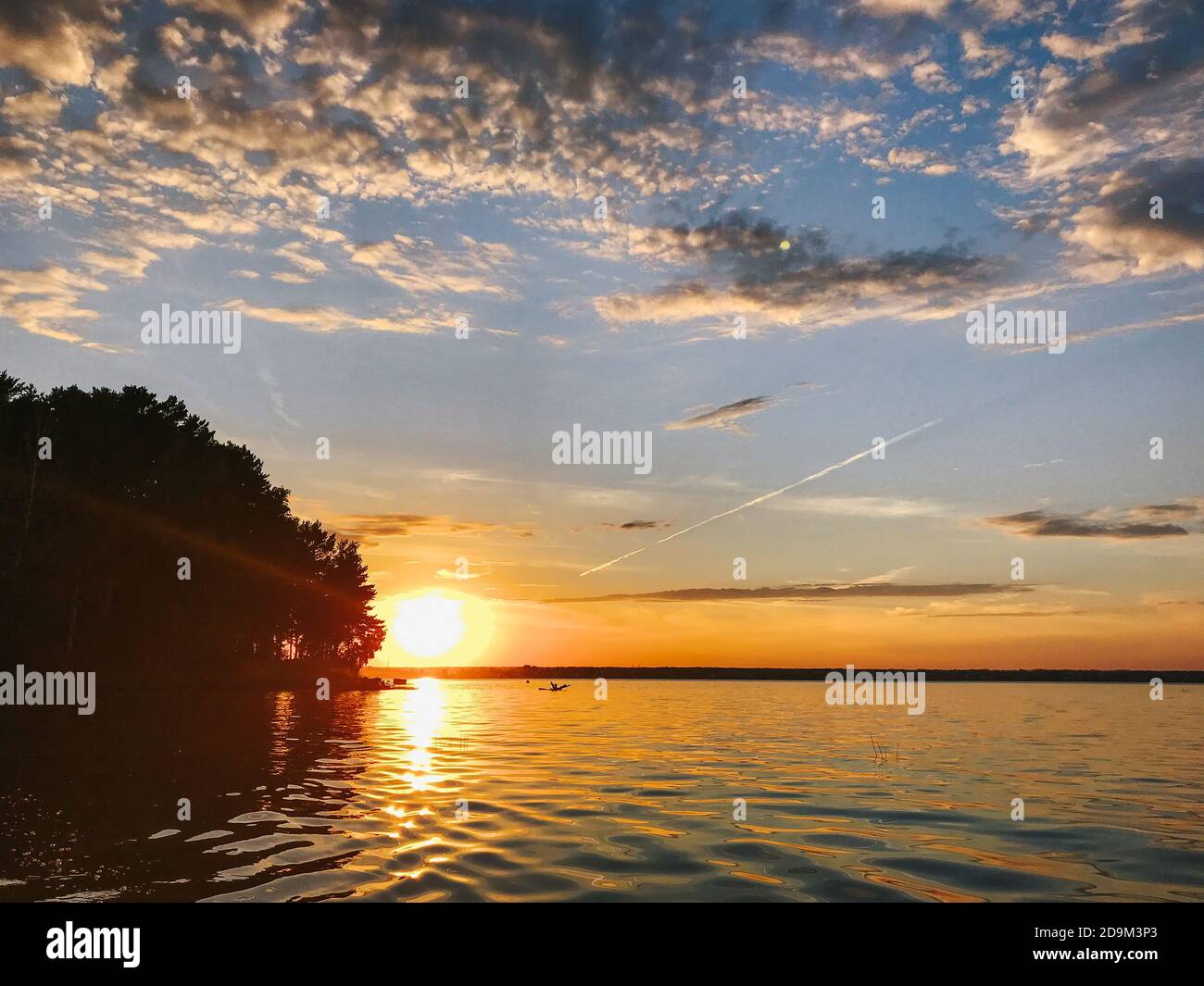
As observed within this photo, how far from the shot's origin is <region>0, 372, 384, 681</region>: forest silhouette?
5606 centimetres

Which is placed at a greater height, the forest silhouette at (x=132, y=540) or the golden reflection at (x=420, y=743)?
the forest silhouette at (x=132, y=540)

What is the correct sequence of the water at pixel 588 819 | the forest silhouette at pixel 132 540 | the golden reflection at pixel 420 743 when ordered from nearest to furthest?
the water at pixel 588 819 < the golden reflection at pixel 420 743 < the forest silhouette at pixel 132 540

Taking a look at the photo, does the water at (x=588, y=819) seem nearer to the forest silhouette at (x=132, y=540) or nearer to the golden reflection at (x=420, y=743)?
the golden reflection at (x=420, y=743)

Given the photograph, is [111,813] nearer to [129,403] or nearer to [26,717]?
[26,717]

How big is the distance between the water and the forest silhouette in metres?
22.1

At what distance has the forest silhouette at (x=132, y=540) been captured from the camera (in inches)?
2207

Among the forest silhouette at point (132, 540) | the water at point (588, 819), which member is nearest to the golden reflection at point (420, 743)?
the water at point (588, 819)

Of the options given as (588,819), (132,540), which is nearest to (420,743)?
(588,819)

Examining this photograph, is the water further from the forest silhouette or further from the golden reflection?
the forest silhouette

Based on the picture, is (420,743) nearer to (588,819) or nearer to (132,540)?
(588,819)

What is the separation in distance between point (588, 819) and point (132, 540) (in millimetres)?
65149

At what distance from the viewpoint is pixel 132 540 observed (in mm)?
69812

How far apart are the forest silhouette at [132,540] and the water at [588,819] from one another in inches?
872
